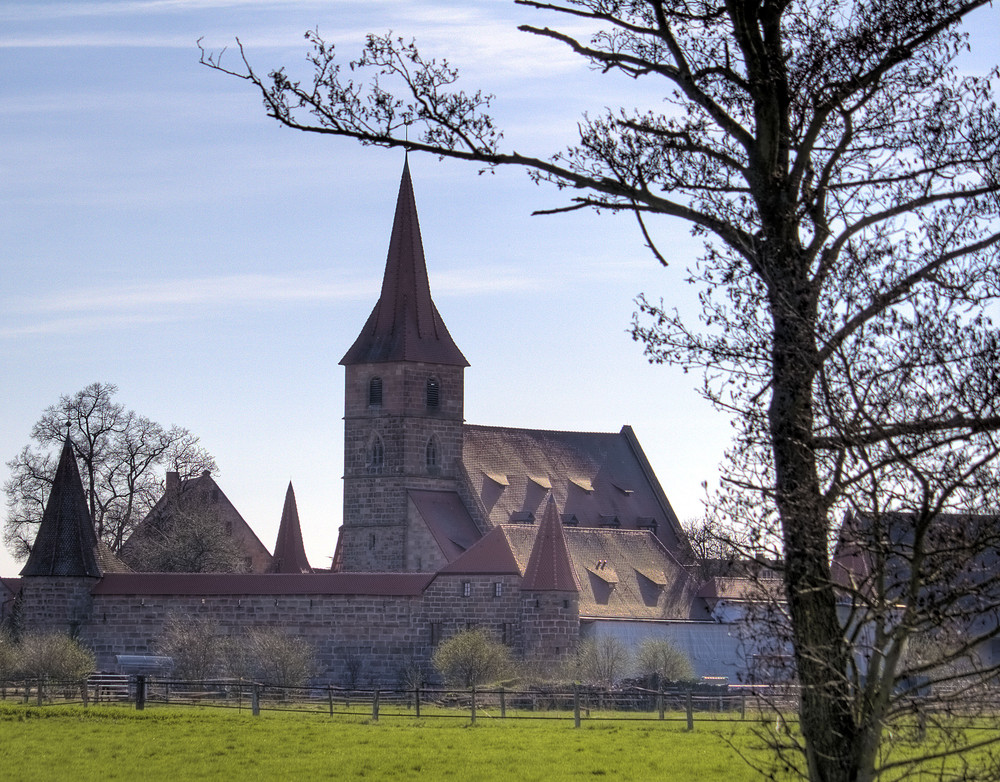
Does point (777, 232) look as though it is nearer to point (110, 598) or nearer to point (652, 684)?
point (652, 684)

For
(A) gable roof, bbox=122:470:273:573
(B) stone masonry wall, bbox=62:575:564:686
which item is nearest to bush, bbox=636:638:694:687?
(B) stone masonry wall, bbox=62:575:564:686

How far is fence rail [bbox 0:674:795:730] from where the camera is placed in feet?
104

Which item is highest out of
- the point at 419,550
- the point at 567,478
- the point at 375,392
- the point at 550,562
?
the point at 375,392

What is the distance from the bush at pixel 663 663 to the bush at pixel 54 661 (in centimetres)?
1308

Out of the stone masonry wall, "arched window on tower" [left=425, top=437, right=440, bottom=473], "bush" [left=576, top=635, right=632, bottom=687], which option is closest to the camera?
"bush" [left=576, top=635, right=632, bottom=687]

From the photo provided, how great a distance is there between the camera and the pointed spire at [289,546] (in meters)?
61.5

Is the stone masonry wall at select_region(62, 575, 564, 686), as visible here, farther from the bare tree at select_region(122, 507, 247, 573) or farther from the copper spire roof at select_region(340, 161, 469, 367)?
the copper spire roof at select_region(340, 161, 469, 367)

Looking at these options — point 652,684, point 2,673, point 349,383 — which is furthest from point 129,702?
point 349,383

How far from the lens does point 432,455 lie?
56.8m

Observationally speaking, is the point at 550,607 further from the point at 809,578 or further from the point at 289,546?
the point at 809,578

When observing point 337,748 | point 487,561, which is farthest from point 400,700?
point 337,748

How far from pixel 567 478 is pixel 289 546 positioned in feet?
35.2

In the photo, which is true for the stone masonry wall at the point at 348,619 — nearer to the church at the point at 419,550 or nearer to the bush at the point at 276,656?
the church at the point at 419,550

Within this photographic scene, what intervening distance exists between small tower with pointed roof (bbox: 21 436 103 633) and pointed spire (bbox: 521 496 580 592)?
11.7 metres
